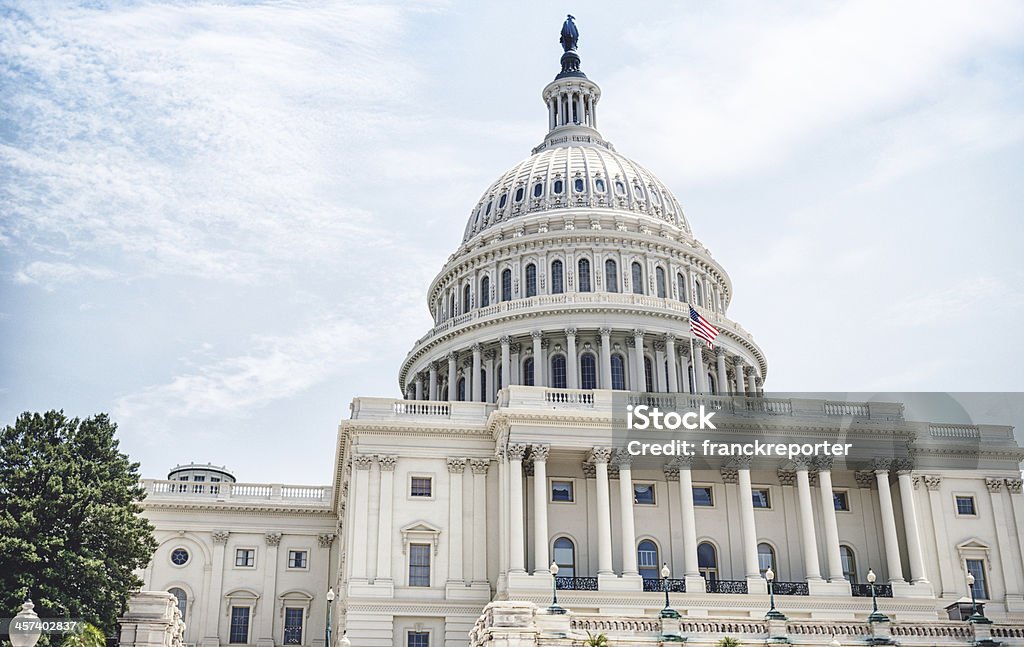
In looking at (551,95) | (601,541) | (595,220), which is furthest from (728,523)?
(551,95)

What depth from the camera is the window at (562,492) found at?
205 ft

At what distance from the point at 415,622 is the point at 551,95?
195 feet

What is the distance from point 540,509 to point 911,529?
20.6m

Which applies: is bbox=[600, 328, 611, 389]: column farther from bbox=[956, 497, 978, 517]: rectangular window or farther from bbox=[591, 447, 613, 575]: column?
bbox=[956, 497, 978, 517]: rectangular window

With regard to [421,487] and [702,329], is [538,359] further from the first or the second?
[421,487]

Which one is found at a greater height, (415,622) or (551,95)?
(551,95)

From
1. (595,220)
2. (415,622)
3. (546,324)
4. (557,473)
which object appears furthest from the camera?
(595,220)

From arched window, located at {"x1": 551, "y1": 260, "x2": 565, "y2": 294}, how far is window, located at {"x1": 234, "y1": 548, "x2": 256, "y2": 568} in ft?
93.4

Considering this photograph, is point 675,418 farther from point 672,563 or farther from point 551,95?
point 551,95

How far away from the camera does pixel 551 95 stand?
104m

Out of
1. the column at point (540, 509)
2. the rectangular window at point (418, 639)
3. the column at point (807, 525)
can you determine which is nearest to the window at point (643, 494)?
the column at point (540, 509)

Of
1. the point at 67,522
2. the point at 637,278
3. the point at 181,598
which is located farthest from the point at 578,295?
the point at 67,522

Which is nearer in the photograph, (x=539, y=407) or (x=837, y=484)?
(x=539, y=407)

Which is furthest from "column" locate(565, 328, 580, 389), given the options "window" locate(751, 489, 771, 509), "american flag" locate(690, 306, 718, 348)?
"window" locate(751, 489, 771, 509)
